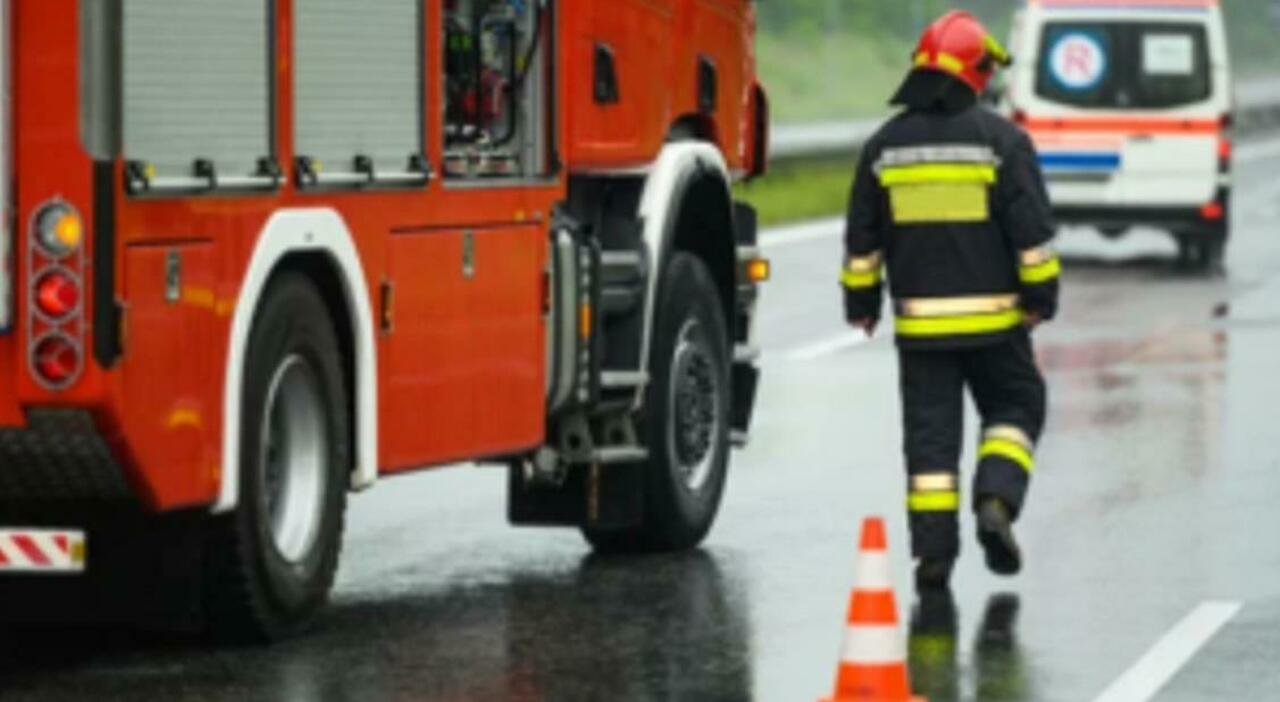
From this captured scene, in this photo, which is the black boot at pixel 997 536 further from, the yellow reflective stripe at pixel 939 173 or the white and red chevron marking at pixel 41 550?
the white and red chevron marking at pixel 41 550

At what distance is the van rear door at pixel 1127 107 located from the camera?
32.0m

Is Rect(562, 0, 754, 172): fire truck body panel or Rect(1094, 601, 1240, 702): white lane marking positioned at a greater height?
Rect(562, 0, 754, 172): fire truck body panel

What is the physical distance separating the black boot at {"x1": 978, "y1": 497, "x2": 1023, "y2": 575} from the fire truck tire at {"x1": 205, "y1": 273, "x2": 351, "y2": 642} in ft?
6.64

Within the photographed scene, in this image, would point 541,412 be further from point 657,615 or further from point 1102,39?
point 1102,39

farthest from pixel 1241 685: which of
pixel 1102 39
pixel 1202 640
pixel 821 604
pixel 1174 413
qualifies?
pixel 1102 39

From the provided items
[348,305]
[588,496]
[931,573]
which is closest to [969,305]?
[931,573]

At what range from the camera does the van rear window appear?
105 feet

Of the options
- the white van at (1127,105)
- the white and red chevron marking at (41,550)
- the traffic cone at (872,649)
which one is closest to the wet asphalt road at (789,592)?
the white and red chevron marking at (41,550)

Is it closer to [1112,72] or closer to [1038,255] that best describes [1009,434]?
[1038,255]

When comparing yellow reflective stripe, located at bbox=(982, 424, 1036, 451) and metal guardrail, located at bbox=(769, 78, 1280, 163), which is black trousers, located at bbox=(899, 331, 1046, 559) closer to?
yellow reflective stripe, located at bbox=(982, 424, 1036, 451)

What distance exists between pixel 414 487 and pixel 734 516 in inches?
65.4

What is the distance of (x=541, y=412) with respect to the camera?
11.9 meters

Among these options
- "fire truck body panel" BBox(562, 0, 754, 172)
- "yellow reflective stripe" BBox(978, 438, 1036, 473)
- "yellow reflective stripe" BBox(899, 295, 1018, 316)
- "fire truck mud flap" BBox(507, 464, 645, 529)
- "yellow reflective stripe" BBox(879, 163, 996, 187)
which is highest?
"fire truck body panel" BBox(562, 0, 754, 172)

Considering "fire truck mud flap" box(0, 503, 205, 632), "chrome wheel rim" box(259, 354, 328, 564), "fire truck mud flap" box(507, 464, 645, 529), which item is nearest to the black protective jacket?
"fire truck mud flap" box(507, 464, 645, 529)
